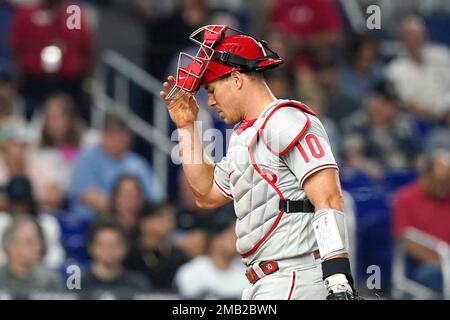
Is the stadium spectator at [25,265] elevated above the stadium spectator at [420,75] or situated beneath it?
situated beneath

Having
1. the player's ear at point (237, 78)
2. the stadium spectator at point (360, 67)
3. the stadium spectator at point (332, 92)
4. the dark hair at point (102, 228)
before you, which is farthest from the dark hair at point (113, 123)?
the player's ear at point (237, 78)

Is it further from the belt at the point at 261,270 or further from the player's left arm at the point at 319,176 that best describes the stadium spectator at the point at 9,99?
the player's left arm at the point at 319,176

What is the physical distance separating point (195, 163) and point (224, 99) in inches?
16.3

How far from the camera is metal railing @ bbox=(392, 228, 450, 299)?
352 inches

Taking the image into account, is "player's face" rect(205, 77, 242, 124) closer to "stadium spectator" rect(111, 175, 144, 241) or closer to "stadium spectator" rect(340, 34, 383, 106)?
"stadium spectator" rect(111, 175, 144, 241)

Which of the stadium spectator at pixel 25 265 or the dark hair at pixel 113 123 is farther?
the dark hair at pixel 113 123

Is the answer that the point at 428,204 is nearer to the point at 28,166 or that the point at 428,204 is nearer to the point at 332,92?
the point at 332,92

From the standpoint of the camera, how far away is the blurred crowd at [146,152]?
872 centimetres

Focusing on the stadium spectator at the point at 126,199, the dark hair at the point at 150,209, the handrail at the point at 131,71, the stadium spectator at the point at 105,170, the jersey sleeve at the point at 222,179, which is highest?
the handrail at the point at 131,71

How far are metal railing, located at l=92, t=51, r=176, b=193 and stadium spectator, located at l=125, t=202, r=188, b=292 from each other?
107 cm

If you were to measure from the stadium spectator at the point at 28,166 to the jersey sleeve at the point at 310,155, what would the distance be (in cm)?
515

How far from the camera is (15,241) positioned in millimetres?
8523

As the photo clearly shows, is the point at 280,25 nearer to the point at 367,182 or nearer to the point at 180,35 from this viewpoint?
the point at 180,35

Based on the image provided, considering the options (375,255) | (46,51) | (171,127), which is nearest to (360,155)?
(375,255)
